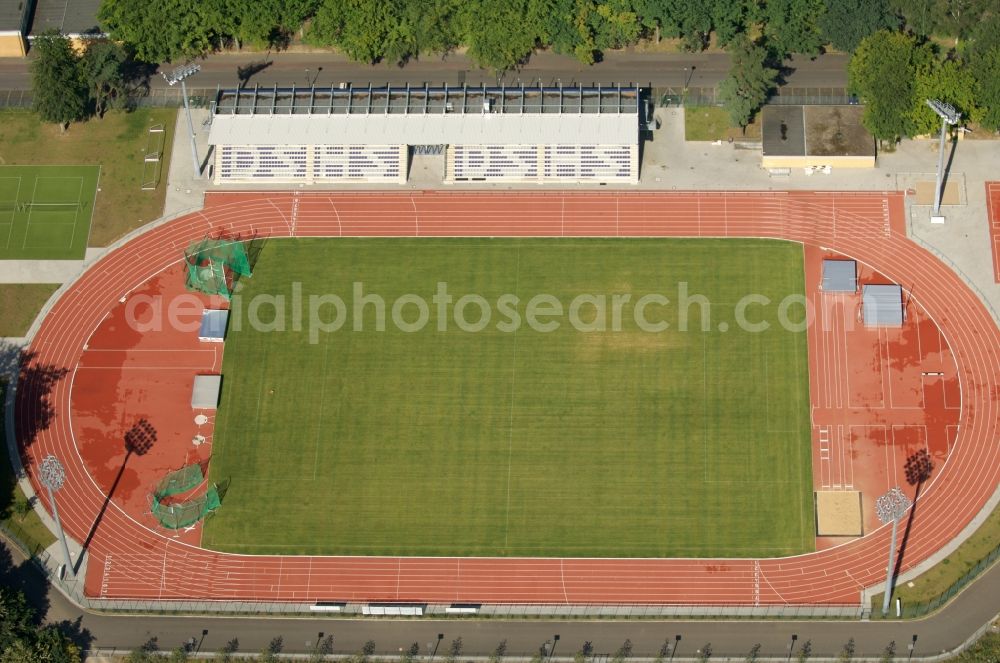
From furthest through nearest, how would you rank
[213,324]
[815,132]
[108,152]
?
1. [108,152]
2. [815,132]
3. [213,324]

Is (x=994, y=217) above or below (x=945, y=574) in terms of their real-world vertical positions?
above

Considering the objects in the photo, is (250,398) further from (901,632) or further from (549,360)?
(901,632)

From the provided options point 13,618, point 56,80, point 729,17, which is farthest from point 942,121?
point 13,618

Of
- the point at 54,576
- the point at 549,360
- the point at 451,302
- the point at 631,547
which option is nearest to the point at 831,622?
the point at 631,547

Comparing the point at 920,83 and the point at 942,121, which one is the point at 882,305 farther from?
the point at 920,83

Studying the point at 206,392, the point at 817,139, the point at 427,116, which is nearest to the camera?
the point at 206,392

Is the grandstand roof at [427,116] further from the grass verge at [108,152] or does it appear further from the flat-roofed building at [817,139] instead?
the flat-roofed building at [817,139]

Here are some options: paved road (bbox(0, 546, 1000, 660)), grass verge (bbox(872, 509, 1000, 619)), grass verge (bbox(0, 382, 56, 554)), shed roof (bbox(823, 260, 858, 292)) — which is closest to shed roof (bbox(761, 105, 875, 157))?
→ shed roof (bbox(823, 260, 858, 292))
